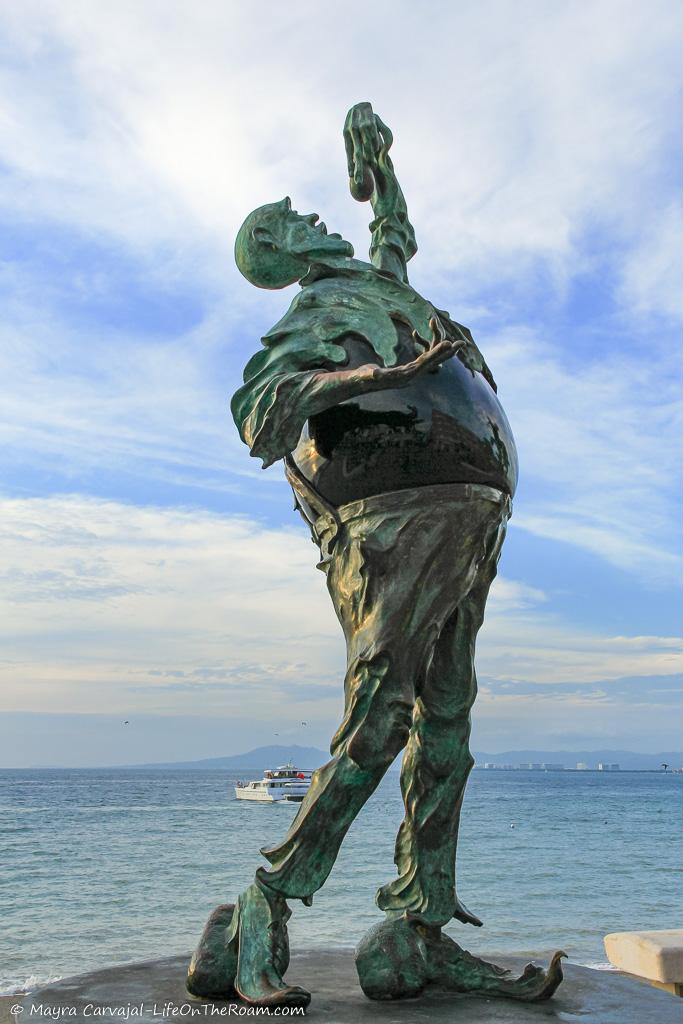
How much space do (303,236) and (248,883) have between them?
1412 centimetres

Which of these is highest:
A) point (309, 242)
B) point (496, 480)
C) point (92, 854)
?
point (309, 242)

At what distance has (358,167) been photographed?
426cm

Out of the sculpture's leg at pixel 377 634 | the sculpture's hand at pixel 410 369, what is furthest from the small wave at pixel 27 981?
the sculpture's hand at pixel 410 369

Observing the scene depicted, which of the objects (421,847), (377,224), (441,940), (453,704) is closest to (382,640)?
(453,704)

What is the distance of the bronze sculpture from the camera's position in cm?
325

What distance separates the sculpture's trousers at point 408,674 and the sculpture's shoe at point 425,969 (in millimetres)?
96

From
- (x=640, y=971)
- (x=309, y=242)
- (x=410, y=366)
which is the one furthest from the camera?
(x=640, y=971)

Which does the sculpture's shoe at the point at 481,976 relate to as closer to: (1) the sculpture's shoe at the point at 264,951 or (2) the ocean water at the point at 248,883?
(1) the sculpture's shoe at the point at 264,951

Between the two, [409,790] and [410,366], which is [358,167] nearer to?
[410,366]

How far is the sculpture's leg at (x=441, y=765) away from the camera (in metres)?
3.63

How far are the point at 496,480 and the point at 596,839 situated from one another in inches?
1642

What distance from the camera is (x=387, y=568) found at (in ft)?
11.2

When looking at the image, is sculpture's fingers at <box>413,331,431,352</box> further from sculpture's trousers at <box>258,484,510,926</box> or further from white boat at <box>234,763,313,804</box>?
white boat at <box>234,763,313,804</box>

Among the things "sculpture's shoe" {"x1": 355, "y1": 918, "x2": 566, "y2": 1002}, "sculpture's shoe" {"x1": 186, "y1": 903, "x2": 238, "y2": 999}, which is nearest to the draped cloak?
"sculpture's shoe" {"x1": 186, "y1": 903, "x2": 238, "y2": 999}
